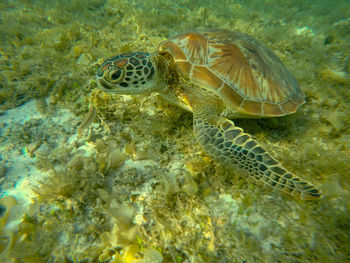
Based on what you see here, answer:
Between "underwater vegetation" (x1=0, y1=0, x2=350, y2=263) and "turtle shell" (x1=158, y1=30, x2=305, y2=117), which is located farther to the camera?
"turtle shell" (x1=158, y1=30, x2=305, y2=117)

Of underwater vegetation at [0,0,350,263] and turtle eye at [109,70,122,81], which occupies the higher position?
turtle eye at [109,70,122,81]

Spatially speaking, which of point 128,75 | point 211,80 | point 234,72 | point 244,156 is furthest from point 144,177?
point 234,72

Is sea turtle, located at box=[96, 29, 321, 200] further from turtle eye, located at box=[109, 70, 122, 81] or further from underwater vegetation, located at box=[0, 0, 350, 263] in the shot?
underwater vegetation, located at box=[0, 0, 350, 263]

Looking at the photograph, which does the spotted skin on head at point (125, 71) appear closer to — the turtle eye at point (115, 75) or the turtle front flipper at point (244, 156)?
the turtle eye at point (115, 75)

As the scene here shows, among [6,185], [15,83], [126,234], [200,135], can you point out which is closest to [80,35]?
[15,83]

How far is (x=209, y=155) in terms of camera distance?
1607 millimetres

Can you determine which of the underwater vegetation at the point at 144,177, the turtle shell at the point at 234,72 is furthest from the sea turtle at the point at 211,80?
the underwater vegetation at the point at 144,177

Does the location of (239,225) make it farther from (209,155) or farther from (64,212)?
(64,212)

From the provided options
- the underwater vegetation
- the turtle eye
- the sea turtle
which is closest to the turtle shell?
the sea turtle

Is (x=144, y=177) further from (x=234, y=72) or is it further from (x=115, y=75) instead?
(x=234, y=72)

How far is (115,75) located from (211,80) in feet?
3.56

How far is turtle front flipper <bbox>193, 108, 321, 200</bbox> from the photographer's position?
138cm

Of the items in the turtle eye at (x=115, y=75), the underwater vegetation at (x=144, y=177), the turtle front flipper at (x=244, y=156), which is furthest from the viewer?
the turtle eye at (x=115, y=75)

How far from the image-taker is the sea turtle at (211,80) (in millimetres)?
1838
